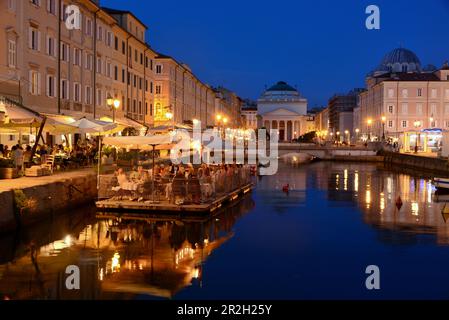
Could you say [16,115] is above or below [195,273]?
above

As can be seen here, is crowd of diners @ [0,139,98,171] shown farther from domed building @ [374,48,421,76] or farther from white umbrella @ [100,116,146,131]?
domed building @ [374,48,421,76]

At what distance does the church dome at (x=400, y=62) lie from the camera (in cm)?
14384

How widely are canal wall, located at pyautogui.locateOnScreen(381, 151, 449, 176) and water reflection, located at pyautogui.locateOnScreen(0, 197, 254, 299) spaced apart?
120ft

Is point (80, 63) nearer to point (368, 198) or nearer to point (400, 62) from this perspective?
point (368, 198)

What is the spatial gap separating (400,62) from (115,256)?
13931 cm

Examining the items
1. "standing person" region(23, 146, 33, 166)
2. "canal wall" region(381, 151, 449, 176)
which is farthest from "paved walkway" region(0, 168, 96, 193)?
"canal wall" region(381, 151, 449, 176)

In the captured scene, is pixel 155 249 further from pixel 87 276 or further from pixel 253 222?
pixel 253 222

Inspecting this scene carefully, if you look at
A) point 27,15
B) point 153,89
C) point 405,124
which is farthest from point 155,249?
point 405,124

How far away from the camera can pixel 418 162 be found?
62.9 m

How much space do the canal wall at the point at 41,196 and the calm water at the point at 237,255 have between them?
590 mm

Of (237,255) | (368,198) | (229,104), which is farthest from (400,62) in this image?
(237,255)

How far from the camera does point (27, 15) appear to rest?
35.1 m
